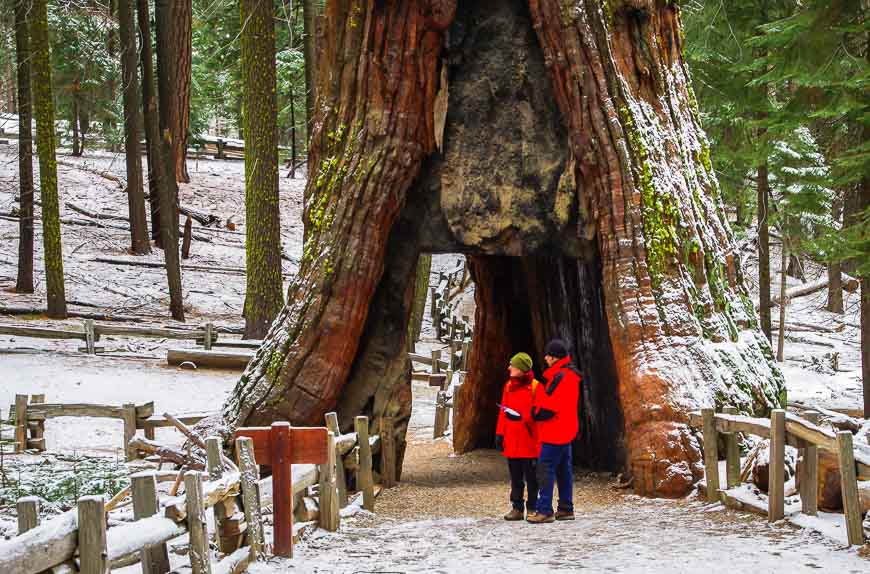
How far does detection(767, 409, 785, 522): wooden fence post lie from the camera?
819 cm

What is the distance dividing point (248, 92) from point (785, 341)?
17613 millimetres

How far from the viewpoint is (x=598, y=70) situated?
11.5m

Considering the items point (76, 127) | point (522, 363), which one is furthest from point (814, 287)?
point (522, 363)

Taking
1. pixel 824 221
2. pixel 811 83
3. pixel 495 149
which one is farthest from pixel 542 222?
pixel 824 221

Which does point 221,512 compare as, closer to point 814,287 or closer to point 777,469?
point 777,469

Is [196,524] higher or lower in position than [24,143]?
lower

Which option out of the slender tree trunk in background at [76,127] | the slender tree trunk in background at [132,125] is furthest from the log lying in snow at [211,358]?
the slender tree trunk in background at [76,127]

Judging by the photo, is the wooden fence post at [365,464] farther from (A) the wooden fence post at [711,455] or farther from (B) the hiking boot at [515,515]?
(A) the wooden fence post at [711,455]

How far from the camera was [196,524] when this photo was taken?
5.94 meters

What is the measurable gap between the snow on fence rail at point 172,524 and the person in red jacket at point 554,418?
5.90 ft

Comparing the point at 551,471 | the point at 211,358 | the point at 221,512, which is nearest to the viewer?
the point at 221,512

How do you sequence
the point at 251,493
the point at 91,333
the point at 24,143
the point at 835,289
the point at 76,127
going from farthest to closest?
the point at 76,127
the point at 835,289
the point at 24,143
the point at 91,333
the point at 251,493

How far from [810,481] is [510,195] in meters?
5.32

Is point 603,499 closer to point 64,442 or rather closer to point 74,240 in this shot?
point 64,442
